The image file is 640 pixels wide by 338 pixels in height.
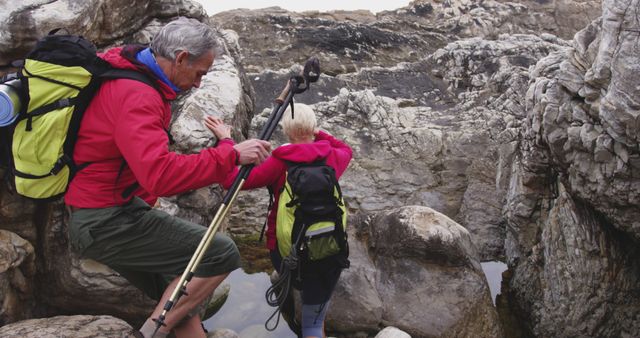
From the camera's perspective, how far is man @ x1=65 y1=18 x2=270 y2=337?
15.2ft

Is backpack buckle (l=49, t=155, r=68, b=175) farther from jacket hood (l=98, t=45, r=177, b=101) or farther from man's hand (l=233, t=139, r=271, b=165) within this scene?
man's hand (l=233, t=139, r=271, b=165)

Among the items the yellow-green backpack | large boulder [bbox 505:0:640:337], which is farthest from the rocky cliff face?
the yellow-green backpack

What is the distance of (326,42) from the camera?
1919 centimetres

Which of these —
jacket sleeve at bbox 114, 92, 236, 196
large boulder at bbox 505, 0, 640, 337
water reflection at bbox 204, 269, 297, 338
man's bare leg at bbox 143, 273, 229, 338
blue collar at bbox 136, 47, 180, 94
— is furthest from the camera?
water reflection at bbox 204, 269, 297, 338

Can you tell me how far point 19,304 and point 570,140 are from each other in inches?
307

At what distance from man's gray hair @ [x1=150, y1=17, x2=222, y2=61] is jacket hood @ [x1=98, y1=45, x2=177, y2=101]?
0.20m

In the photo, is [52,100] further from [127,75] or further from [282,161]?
[282,161]

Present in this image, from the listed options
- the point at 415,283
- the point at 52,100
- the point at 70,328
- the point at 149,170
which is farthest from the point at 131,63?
the point at 415,283

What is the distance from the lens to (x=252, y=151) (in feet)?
16.9

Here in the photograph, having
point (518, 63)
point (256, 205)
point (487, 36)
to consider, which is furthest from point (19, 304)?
point (487, 36)

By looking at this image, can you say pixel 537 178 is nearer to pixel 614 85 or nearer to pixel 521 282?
pixel 521 282

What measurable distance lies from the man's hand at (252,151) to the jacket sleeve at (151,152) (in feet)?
1.32

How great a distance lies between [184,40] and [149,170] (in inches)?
47.1

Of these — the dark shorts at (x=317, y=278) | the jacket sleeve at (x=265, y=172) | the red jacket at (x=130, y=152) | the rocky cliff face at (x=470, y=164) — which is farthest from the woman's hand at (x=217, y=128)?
the dark shorts at (x=317, y=278)
